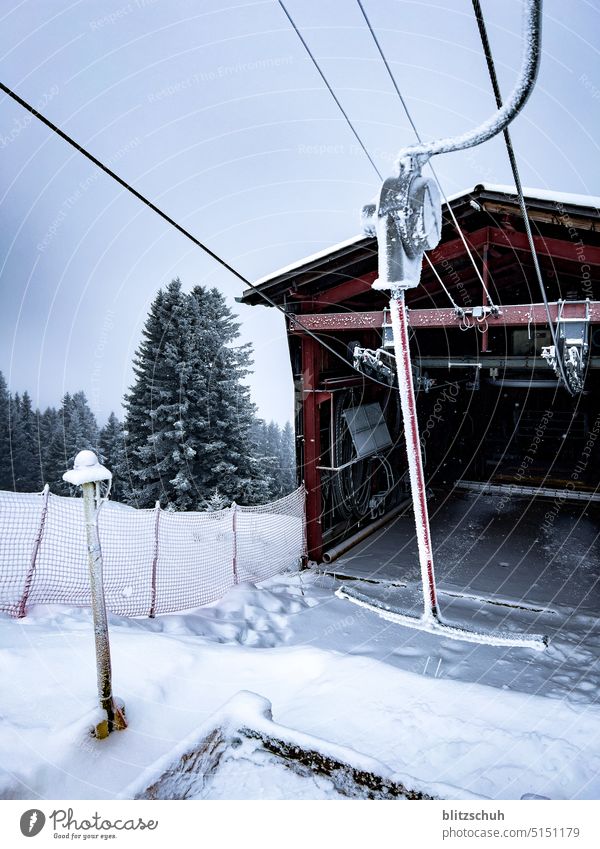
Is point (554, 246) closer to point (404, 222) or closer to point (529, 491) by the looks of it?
point (404, 222)

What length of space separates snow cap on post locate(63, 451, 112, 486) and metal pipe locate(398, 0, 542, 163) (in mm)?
2493

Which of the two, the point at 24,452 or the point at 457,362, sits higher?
the point at 457,362

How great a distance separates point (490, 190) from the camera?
6598 mm

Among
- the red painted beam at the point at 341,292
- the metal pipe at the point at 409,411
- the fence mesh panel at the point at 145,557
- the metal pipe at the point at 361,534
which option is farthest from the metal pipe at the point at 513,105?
the metal pipe at the point at 361,534

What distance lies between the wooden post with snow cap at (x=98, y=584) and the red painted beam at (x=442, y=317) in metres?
5.42

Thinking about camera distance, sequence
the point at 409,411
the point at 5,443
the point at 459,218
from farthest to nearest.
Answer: the point at 5,443 → the point at 459,218 → the point at 409,411

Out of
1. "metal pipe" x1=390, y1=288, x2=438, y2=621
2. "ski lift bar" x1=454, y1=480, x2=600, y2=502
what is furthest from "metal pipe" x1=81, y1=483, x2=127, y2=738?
"ski lift bar" x1=454, y1=480, x2=600, y2=502

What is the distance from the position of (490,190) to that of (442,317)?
5.77 feet

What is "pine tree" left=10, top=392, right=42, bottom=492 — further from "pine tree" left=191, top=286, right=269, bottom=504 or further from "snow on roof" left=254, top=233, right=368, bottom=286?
"snow on roof" left=254, top=233, right=368, bottom=286

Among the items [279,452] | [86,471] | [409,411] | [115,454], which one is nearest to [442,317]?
[409,411]

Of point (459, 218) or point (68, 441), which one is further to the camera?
point (68, 441)

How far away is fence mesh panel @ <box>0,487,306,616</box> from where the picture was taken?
5414 mm

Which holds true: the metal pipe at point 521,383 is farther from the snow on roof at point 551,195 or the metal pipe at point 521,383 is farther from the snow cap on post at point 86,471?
the snow cap on post at point 86,471

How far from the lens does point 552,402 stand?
1416 centimetres
